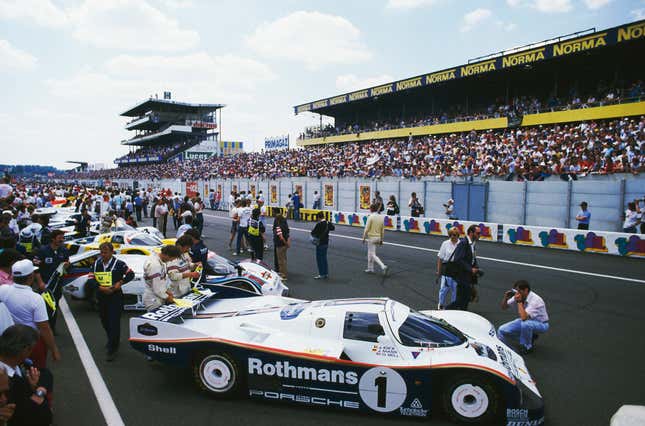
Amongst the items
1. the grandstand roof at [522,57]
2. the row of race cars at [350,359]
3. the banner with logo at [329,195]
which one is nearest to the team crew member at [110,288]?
the row of race cars at [350,359]

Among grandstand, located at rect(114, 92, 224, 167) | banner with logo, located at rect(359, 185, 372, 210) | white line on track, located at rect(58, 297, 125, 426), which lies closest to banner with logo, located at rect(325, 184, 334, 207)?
banner with logo, located at rect(359, 185, 372, 210)

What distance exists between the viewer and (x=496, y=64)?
2961 centimetres

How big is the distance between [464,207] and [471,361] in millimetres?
16064

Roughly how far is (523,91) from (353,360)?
3360 centimetres

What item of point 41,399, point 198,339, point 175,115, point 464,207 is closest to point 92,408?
point 198,339

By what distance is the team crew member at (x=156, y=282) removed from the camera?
231 inches

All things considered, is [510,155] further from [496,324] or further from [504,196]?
[496,324]

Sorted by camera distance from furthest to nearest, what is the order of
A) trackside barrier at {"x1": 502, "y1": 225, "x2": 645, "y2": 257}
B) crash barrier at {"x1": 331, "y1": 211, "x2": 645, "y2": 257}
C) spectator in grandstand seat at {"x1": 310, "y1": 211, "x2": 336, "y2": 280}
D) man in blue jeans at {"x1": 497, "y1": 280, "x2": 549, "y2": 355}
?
1. crash barrier at {"x1": 331, "y1": 211, "x2": 645, "y2": 257}
2. trackside barrier at {"x1": 502, "y1": 225, "x2": 645, "y2": 257}
3. spectator in grandstand seat at {"x1": 310, "y1": 211, "x2": 336, "y2": 280}
4. man in blue jeans at {"x1": 497, "y1": 280, "x2": 549, "y2": 355}

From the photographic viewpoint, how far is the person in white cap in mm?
4145

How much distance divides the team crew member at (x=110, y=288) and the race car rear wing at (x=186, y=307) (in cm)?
46

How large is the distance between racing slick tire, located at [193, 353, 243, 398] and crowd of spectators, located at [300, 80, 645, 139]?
27995mm

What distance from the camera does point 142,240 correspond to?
10445 millimetres

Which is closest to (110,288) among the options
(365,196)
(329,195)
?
(365,196)

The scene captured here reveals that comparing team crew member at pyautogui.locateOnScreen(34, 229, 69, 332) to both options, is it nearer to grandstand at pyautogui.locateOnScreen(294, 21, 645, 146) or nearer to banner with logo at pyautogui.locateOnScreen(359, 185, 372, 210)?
banner with logo at pyautogui.locateOnScreen(359, 185, 372, 210)
